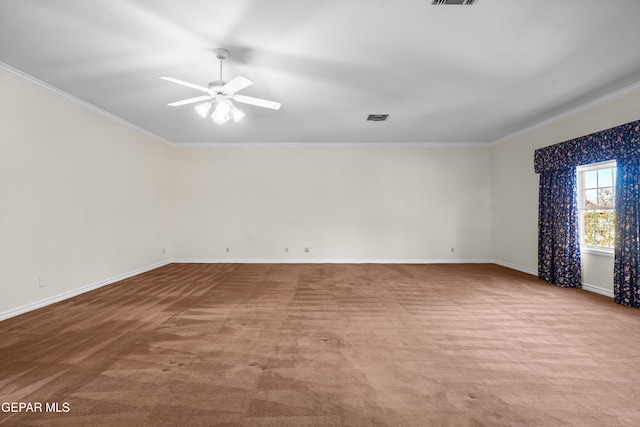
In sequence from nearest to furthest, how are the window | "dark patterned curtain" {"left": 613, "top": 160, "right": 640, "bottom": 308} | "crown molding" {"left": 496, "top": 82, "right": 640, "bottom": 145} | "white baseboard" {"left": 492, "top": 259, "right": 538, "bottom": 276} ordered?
"dark patterned curtain" {"left": 613, "top": 160, "right": 640, "bottom": 308} → "crown molding" {"left": 496, "top": 82, "right": 640, "bottom": 145} → the window → "white baseboard" {"left": 492, "top": 259, "right": 538, "bottom": 276}

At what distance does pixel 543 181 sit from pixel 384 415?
5.11 meters

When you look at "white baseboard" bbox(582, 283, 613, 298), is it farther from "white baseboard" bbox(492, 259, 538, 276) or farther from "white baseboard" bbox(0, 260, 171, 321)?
"white baseboard" bbox(0, 260, 171, 321)

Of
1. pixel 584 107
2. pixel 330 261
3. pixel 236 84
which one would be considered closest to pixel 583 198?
pixel 584 107

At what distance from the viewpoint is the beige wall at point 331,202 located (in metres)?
6.71

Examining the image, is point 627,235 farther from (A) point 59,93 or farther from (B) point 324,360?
(A) point 59,93

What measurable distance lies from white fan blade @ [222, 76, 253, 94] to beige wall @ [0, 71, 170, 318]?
2.57 m

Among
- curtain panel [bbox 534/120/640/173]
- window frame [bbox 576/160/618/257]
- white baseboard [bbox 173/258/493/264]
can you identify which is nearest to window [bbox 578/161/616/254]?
window frame [bbox 576/160/618/257]

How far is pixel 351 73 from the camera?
10.8 ft

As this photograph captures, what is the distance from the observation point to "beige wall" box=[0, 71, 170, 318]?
3242mm

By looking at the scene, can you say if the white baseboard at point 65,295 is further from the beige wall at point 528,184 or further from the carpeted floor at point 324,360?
the beige wall at point 528,184

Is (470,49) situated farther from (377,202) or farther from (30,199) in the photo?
(30,199)

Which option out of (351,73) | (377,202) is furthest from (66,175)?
(377,202)

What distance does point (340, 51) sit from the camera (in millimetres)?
2812

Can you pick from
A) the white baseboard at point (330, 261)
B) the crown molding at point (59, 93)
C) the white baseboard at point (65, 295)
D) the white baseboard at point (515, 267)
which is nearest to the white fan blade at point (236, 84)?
the crown molding at point (59, 93)
